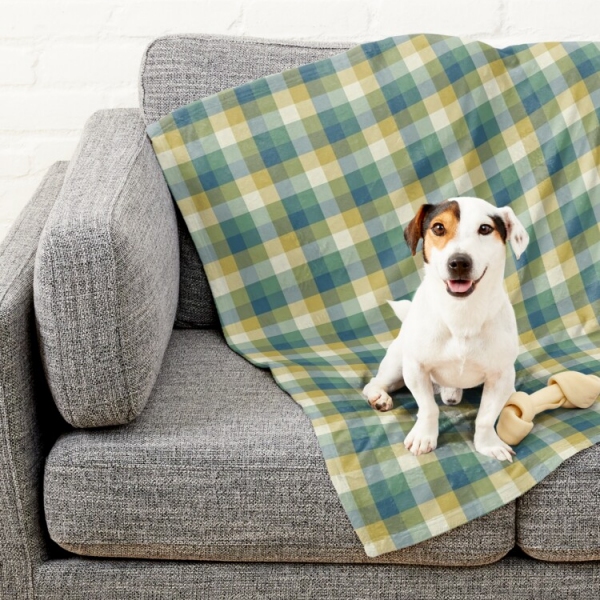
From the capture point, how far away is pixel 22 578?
1.45 m

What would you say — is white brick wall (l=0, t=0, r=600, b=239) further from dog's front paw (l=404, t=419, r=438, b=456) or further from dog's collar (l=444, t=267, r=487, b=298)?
dog's front paw (l=404, t=419, r=438, b=456)

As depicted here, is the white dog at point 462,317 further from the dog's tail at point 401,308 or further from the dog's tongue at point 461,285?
the dog's tail at point 401,308

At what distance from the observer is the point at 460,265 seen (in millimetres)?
1345

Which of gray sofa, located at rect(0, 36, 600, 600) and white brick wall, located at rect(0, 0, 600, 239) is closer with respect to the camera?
gray sofa, located at rect(0, 36, 600, 600)

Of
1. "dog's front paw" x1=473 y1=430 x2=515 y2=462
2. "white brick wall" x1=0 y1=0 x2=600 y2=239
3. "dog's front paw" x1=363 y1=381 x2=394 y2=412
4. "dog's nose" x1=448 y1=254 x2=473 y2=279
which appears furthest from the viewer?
"white brick wall" x1=0 y1=0 x2=600 y2=239

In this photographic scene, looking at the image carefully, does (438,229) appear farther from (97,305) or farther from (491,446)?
(97,305)

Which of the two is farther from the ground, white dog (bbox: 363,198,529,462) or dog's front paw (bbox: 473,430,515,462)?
white dog (bbox: 363,198,529,462)

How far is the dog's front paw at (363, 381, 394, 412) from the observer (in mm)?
1560

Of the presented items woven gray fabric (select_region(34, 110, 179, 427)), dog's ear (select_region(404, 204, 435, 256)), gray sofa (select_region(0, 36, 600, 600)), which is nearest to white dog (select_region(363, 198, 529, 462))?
dog's ear (select_region(404, 204, 435, 256))

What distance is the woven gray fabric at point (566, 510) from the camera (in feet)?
4.57

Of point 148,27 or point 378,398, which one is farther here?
point 148,27

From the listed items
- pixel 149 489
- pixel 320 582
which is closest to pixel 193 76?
pixel 149 489

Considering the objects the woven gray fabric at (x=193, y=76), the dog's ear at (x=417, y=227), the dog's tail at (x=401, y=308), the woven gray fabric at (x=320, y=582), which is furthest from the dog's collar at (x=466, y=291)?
the woven gray fabric at (x=193, y=76)

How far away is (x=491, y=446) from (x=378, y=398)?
0.22 meters
